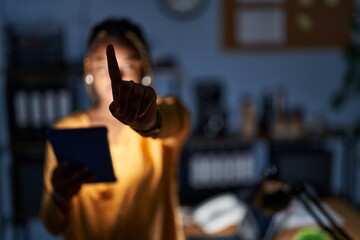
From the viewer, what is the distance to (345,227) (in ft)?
7.90

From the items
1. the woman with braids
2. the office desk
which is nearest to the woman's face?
the woman with braids

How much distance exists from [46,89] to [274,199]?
5.84ft

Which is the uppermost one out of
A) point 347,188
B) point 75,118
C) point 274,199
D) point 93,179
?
point 75,118

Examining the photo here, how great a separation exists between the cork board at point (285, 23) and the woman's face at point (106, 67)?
2388 millimetres

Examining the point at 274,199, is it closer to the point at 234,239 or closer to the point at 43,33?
the point at 234,239

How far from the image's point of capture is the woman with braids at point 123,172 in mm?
977

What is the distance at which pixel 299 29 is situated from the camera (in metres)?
3.33

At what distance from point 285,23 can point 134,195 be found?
8.37 ft

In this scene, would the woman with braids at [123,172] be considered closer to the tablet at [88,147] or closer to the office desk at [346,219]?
the tablet at [88,147]

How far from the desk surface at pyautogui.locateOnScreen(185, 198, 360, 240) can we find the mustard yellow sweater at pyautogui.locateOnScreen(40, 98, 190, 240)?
1302mm

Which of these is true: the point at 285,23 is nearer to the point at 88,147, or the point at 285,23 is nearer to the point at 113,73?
the point at 88,147

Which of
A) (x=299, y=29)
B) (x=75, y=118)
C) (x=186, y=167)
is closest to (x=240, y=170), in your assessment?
(x=186, y=167)

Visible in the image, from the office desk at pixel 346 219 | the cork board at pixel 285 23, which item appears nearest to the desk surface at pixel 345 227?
the office desk at pixel 346 219

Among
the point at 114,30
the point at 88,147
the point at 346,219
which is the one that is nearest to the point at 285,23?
the point at 346,219
